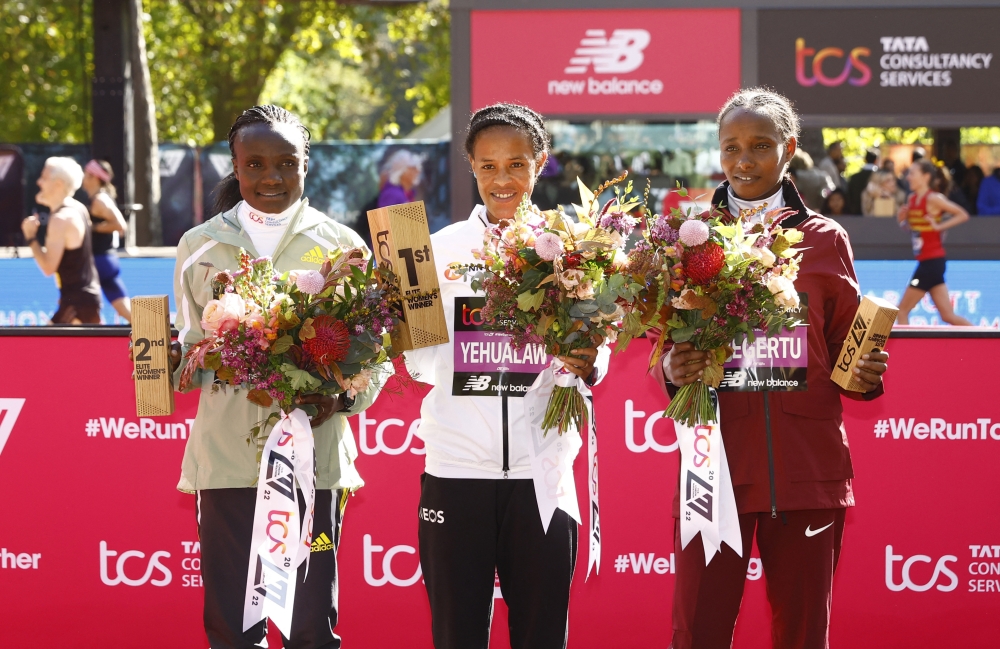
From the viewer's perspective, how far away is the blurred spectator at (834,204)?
35.1ft

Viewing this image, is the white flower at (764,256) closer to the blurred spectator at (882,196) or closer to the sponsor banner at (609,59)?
the sponsor banner at (609,59)

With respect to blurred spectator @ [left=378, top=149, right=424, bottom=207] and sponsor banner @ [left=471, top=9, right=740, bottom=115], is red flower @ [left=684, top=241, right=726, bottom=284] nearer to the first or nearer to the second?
sponsor banner @ [left=471, top=9, right=740, bottom=115]

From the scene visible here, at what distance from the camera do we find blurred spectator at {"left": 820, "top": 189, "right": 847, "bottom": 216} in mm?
10695

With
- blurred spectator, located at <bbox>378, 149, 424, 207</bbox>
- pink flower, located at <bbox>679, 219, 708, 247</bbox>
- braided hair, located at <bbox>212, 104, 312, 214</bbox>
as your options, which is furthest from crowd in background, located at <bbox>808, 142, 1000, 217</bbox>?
pink flower, located at <bbox>679, 219, 708, 247</bbox>

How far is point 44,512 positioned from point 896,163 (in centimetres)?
903

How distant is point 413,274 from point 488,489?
2.21 ft

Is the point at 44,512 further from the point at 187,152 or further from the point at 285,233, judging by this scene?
the point at 187,152

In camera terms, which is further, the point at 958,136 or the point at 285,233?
the point at 958,136

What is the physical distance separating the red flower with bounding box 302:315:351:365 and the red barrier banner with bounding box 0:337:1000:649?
137 centimetres

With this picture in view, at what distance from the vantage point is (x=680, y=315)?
3.17 meters

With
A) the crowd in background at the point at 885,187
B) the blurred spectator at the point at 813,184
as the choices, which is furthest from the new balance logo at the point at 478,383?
the crowd in background at the point at 885,187

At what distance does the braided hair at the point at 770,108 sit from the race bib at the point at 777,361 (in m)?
0.53

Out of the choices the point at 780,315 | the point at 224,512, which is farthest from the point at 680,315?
the point at 224,512

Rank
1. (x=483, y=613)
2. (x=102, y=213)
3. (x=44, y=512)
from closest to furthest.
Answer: (x=483, y=613) < (x=44, y=512) < (x=102, y=213)
